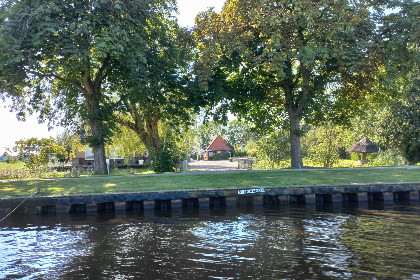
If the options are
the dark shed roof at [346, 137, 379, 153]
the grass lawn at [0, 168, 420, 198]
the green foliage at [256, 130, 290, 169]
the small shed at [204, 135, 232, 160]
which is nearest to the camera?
the grass lawn at [0, 168, 420, 198]

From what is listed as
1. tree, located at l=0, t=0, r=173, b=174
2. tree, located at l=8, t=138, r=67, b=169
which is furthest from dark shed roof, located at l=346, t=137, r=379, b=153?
tree, located at l=8, t=138, r=67, b=169

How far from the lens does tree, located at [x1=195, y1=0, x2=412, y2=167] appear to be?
21.8 metres

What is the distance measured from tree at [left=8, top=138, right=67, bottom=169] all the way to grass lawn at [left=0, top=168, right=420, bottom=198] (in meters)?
7.39

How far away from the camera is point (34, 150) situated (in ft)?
91.8

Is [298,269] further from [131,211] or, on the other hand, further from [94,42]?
[94,42]

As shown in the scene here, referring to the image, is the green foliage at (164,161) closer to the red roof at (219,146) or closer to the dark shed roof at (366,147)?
the dark shed roof at (366,147)

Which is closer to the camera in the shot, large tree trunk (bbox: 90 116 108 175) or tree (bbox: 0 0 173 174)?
tree (bbox: 0 0 173 174)

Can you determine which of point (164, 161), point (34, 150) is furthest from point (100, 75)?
point (34, 150)

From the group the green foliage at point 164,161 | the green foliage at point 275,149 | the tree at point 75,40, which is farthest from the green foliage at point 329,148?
the tree at point 75,40

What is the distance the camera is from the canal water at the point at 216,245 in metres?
8.73

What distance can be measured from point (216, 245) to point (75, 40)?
1467cm

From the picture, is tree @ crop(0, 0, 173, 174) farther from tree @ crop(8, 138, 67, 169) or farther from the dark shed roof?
the dark shed roof

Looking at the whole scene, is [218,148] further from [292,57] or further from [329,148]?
[292,57]

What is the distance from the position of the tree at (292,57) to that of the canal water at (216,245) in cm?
1027
